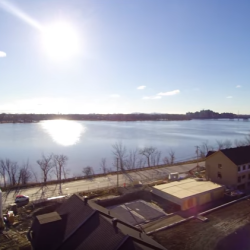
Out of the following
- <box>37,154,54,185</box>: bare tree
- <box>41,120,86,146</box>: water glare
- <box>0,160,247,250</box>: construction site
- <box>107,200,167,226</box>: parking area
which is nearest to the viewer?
<box>0,160,247,250</box>: construction site

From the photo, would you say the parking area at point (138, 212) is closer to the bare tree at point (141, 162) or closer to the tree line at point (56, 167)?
the tree line at point (56, 167)

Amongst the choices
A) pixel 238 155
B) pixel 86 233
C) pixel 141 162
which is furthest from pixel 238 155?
pixel 141 162

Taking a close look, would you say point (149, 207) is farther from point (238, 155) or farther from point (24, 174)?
point (24, 174)

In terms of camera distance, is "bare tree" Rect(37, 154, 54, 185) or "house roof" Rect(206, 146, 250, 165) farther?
"bare tree" Rect(37, 154, 54, 185)

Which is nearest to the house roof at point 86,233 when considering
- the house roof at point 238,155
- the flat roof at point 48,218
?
the flat roof at point 48,218

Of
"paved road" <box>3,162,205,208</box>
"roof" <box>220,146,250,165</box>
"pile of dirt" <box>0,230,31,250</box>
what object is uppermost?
"roof" <box>220,146,250,165</box>

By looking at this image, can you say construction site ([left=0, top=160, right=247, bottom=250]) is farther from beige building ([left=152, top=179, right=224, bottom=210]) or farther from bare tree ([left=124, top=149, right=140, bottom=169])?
bare tree ([left=124, top=149, right=140, bottom=169])

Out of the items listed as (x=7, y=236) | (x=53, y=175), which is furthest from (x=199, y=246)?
(x=53, y=175)

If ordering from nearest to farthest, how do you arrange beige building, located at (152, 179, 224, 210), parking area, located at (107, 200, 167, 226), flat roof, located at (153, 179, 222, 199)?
parking area, located at (107, 200, 167, 226), beige building, located at (152, 179, 224, 210), flat roof, located at (153, 179, 222, 199)

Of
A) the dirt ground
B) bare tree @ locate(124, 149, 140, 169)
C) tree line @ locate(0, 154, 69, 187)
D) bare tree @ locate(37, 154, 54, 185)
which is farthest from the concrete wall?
bare tree @ locate(37, 154, 54, 185)
